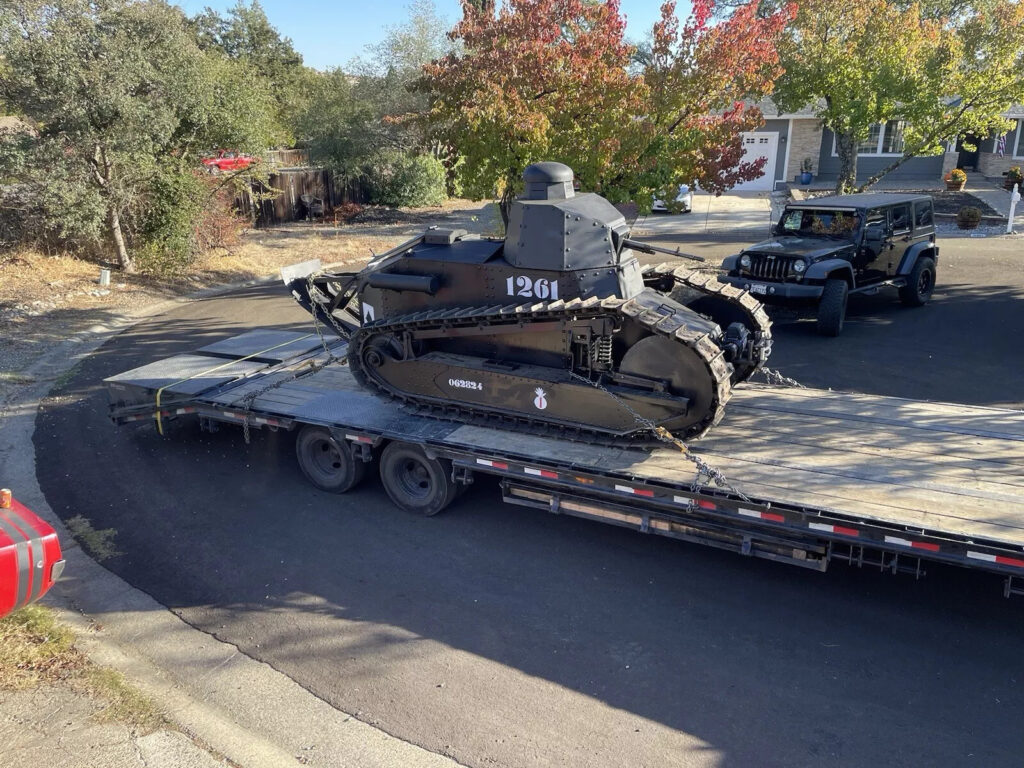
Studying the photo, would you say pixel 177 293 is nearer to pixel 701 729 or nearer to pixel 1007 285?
pixel 701 729

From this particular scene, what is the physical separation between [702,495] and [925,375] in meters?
6.72

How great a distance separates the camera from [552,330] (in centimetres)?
735

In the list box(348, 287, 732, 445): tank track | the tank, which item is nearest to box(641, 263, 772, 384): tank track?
the tank

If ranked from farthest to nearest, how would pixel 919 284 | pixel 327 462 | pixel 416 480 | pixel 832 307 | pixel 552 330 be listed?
pixel 919 284
pixel 832 307
pixel 327 462
pixel 416 480
pixel 552 330

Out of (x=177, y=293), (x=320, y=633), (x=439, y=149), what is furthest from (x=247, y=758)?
(x=439, y=149)

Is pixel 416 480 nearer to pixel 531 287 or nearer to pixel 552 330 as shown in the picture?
pixel 552 330

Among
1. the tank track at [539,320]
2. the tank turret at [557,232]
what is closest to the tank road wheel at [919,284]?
the tank track at [539,320]

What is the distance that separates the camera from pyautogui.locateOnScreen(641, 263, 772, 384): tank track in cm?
792

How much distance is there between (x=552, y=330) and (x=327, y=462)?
2884 millimetres

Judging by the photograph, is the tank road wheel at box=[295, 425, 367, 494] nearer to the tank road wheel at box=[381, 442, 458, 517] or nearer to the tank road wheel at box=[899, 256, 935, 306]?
the tank road wheel at box=[381, 442, 458, 517]

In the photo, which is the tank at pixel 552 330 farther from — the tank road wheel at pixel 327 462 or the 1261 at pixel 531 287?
the tank road wheel at pixel 327 462

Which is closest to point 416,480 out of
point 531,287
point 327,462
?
point 327,462

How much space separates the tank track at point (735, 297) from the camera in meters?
7.92

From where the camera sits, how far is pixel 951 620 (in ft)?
18.7
